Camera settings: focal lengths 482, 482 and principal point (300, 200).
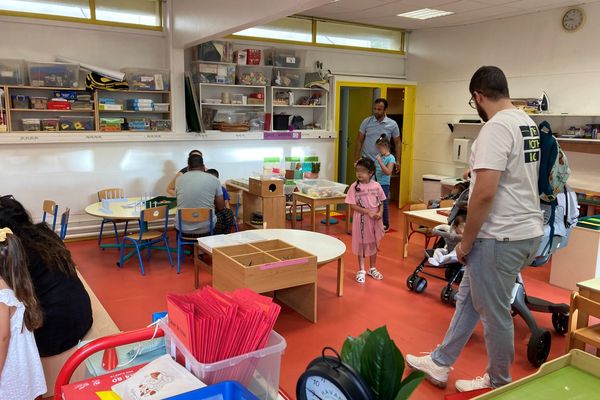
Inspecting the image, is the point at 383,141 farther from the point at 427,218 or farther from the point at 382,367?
the point at 382,367

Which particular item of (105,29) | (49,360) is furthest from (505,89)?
(105,29)

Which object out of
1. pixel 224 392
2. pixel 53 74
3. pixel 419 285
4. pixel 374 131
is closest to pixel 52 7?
pixel 53 74

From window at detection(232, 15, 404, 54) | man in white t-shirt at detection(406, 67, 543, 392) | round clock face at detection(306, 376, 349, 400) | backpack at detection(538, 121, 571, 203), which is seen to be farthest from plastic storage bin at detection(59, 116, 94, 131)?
round clock face at detection(306, 376, 349, 400)

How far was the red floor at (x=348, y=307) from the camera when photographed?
3.34m

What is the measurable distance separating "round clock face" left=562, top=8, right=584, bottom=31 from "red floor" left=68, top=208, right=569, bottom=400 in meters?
3.49

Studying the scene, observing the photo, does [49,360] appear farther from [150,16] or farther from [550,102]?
[550,102]

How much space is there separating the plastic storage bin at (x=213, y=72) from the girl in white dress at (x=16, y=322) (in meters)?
5.05

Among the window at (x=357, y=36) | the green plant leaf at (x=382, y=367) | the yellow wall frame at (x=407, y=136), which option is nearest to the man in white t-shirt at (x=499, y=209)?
the green plant leaf at (x=382, y=367)

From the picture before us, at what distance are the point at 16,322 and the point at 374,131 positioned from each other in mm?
5203

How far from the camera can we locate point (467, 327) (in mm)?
2693

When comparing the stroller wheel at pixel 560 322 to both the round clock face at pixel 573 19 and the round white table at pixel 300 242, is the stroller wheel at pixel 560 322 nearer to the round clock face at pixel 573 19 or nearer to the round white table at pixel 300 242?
the round white table at pixel 300 242

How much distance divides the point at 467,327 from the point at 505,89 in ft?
4.26

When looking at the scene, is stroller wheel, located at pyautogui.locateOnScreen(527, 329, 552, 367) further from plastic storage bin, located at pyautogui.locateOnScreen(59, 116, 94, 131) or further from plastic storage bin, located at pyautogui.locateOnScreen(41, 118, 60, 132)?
plastic storage bin, located at pyautogui.locateOnScreen(41, 118, 60, 132)

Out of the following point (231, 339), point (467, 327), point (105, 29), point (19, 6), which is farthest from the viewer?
point (105, 29)
